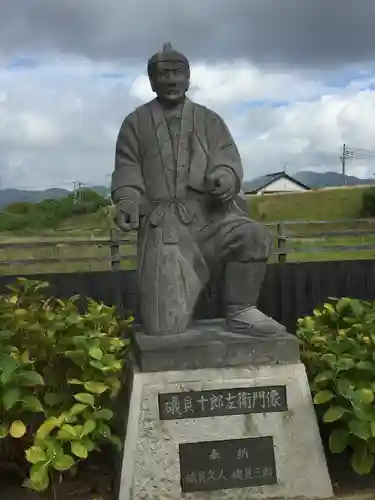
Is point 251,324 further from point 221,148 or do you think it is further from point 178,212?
point 221,148

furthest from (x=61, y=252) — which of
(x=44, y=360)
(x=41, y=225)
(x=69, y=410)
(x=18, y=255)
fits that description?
(x=69, y=410)

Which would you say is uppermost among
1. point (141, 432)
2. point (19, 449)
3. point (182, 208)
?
point (182, 208)

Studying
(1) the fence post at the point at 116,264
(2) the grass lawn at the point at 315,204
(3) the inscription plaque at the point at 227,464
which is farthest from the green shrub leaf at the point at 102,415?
(2) the grass lawn at the point at 315,204

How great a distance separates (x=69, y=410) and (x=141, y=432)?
15.8 inches

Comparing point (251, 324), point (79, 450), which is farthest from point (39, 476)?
point (251, 324)

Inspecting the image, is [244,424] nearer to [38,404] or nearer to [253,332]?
[253,332]

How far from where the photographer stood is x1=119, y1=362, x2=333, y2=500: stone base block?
10.6ft

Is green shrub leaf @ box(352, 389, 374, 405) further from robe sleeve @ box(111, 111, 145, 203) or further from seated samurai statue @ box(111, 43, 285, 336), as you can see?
robe sleeve @ box(111, 111, 145, 203)

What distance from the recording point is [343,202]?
11273mm

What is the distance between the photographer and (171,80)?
358cm

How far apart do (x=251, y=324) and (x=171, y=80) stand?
1414mm

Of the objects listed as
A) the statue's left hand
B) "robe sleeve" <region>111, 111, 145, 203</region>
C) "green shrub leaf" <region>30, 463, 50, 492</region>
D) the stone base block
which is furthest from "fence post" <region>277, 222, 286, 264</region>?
"green shrub leaf" <region>30, 463, 50, 492</region>

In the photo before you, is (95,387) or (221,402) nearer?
(221,402)

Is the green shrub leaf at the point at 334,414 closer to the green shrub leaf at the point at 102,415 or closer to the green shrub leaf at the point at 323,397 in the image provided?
the green shrub leaf at the point at 323,397
